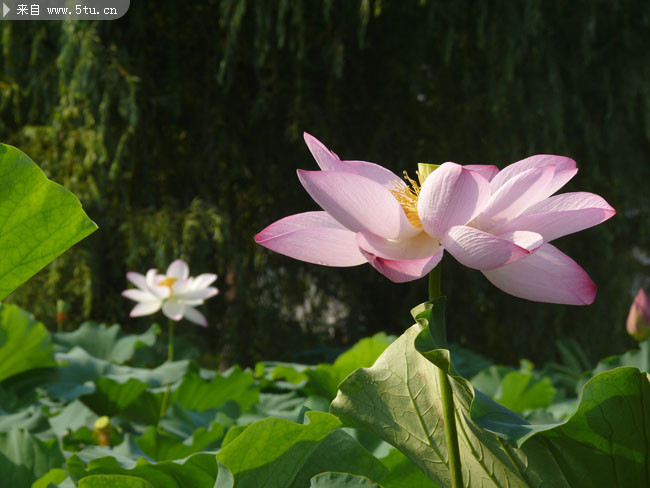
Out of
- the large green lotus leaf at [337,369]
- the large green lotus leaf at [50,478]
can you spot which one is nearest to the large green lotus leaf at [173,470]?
the large green lotus leaf at [50,478]

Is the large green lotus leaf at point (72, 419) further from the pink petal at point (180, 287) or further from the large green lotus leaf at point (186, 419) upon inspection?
the pink petal at point (180, 287)

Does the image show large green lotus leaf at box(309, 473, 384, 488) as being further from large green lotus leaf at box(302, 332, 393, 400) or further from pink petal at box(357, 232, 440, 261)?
large green lotus leaf at box(302, 332, 393, 400)

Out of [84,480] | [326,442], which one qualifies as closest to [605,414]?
[326,442]

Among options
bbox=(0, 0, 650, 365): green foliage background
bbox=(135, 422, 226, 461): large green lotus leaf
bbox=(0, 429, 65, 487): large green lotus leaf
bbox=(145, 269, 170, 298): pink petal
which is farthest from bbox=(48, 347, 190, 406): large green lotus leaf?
bbox=(0, 0, 650, 365): green foliage background

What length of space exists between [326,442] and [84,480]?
0.46ft

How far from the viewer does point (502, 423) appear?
0.36m

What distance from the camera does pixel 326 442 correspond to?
0.44 m

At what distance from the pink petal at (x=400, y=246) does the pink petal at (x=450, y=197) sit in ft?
0.04

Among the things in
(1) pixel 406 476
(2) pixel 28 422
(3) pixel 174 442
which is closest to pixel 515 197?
(1) pixel 406 476

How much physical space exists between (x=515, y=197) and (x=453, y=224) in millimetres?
34

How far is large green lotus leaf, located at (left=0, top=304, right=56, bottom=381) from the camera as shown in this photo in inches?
44.6

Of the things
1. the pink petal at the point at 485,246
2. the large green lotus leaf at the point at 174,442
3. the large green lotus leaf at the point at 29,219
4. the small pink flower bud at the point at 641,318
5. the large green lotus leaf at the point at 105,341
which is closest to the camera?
the pink petal at the point at 485,246

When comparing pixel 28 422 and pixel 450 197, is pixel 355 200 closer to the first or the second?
pixel 450 197

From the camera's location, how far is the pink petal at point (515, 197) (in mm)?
354
